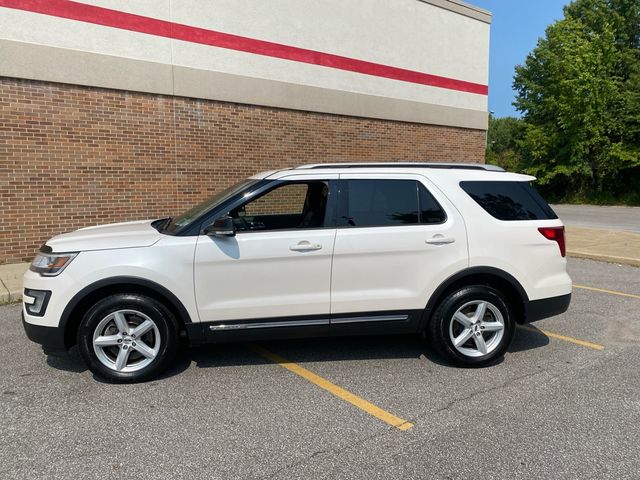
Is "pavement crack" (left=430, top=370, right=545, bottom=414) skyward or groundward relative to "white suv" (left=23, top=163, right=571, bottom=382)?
groundward

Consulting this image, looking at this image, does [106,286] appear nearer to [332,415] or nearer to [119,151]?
[332,415]

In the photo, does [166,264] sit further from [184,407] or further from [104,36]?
[104,36]

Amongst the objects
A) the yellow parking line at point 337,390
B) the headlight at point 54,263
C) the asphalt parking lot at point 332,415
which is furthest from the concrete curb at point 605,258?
the headlight at point 54,263

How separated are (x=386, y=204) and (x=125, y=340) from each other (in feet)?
7.90

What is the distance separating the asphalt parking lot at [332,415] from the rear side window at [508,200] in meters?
1.33

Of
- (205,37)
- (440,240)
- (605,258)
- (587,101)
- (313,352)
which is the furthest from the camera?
(587,101)

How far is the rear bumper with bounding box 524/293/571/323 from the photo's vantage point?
4.33 meters

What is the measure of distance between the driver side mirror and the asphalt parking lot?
120 centimetres

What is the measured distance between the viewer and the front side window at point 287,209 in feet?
13.8

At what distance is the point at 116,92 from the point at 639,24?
3501 cm

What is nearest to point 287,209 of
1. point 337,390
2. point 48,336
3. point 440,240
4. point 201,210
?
point 201,210

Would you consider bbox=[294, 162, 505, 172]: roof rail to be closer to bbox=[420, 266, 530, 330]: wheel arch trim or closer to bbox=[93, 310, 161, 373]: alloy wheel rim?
bbox=[420, 266, 530, 330]: wheel arch trim

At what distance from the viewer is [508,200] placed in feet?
14.5

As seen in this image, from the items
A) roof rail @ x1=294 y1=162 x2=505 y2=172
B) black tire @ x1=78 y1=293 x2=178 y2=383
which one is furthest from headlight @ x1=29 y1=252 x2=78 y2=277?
roof rail @ x1=294 y1=162 x2=505 y2=172
